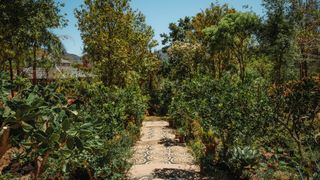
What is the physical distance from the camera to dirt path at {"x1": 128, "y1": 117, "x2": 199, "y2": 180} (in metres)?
10.1

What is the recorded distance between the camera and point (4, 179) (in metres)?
7.74

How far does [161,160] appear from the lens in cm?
1214

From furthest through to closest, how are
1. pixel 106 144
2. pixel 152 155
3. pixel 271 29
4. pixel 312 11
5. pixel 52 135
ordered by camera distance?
pixel 312 11 < pixel 271 29 < pixel 152 155 < pixel 106 144 < pixel 52 135

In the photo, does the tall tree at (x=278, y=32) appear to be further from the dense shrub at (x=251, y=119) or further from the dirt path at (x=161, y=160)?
the dense shrub at (x=251, y=119)

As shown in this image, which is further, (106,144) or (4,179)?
(106,144)

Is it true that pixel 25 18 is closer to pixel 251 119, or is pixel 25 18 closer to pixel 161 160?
pixel 161 160

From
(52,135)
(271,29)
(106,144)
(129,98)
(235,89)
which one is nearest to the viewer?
(52,135)

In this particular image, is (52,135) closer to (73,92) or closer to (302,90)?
(302,90)

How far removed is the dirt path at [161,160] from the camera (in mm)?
10117

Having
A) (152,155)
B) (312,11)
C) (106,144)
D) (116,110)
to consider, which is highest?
(312,11)

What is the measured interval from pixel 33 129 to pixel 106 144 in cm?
648

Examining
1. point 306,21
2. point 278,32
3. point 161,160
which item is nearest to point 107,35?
point 161,160

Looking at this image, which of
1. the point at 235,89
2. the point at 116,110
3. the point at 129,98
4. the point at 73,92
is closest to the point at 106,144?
the point at 116,110

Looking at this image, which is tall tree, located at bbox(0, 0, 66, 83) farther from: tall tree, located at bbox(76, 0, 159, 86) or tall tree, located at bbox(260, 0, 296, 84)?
tall tree, located at bbox(260, 0, 296, 84)
